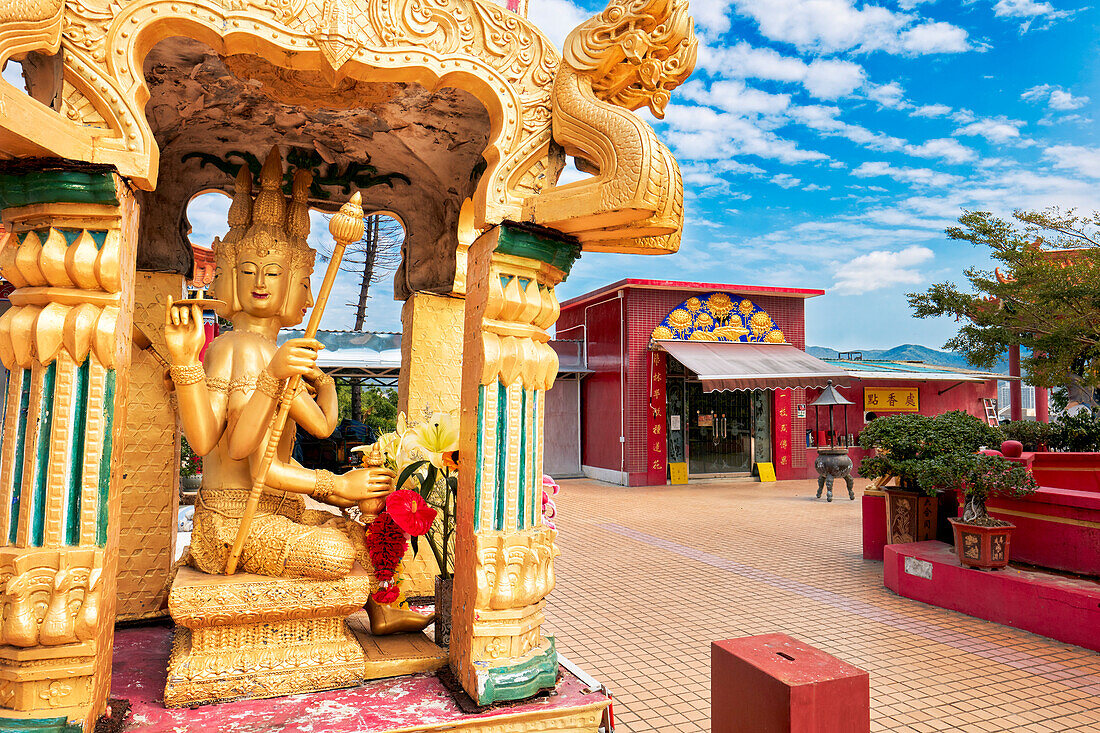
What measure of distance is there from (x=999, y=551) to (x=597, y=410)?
10083 mm

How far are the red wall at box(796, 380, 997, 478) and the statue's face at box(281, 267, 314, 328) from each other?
44.5ft

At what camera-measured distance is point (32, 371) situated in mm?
2057

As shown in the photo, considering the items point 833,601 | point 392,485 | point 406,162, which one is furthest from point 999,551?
point 406,162

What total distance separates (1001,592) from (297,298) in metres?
5.26

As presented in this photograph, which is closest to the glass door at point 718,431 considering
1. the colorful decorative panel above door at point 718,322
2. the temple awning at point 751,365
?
the temple awning at point 751,365

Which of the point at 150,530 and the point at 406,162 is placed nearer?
the point at 150,530

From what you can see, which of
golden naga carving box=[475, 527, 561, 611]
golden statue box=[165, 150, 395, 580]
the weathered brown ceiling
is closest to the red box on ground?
golden naga carving box=[475, 527, 561, 611]

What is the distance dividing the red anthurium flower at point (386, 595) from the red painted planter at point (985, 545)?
454 cm

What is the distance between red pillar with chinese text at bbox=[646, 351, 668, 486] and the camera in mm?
13773

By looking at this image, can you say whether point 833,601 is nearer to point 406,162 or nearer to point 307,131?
point 406,162

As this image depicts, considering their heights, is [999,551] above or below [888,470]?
below

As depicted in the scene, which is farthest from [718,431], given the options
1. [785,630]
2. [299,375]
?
[299,375]

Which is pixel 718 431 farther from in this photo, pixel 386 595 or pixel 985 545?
pixel 386 595

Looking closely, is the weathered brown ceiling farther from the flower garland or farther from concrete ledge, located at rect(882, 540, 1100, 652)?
concrete ledge, located at rect(882, 540, 1100, 652)
